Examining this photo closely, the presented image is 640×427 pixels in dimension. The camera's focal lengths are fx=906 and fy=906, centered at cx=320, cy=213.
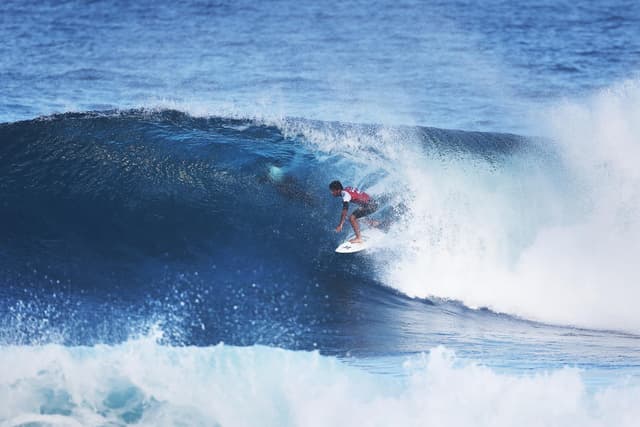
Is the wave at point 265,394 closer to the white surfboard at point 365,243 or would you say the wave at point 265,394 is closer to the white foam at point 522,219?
the white surfboard at point 365,243

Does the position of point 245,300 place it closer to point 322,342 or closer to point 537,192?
point 322,342

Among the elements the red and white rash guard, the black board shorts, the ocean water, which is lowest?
the ocean water

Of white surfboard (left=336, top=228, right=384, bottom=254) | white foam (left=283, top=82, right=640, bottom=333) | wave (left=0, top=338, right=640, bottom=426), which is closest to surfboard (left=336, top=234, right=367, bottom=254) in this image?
white surfboard (left=336, top=228, right=384, bottom=254)

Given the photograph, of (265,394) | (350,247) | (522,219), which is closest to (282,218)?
(350,247)

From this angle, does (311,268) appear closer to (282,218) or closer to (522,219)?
(282,218)

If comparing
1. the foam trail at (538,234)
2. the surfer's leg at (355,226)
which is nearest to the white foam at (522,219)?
the foam trail at (538,234)

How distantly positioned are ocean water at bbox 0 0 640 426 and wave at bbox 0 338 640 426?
0.02 meters

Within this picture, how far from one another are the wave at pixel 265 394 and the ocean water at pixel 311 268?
0.02 meters

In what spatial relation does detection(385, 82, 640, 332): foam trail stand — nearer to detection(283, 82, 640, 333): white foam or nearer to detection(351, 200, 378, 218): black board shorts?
detection(283, 82, 640, 333): white foam

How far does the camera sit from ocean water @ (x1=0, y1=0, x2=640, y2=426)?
8.52 m

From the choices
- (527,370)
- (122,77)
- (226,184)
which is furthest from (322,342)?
(122,77)

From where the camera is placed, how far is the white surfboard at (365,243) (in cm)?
1230

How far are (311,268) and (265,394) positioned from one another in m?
3.77

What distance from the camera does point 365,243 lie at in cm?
1237
